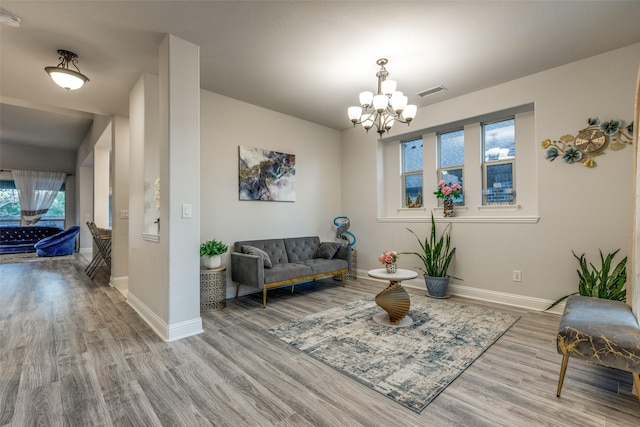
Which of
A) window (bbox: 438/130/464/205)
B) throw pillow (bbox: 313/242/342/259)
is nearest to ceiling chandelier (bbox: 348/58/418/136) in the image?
window (bbox: 438/130/464/205)

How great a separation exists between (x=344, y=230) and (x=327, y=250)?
0.78 meters

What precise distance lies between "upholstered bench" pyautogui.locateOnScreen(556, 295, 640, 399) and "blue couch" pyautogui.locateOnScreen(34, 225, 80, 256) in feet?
33.5

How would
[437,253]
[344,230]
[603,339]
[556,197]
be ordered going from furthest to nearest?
[344,230] < [437,253] < [556,197] < [603,339]

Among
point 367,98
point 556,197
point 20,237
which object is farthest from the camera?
point 20,237

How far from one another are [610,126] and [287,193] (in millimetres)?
4032

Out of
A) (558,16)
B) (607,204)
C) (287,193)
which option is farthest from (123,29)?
(607,204)

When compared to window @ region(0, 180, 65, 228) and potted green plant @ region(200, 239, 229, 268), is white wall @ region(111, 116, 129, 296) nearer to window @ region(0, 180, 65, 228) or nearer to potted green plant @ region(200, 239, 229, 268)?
potted green plant @ region(200, 239, 229, 268)

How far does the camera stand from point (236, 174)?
168 inches

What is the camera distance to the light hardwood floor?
1625mm

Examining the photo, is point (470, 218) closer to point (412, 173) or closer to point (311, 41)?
point (412, 173)

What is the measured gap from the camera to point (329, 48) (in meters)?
2.93

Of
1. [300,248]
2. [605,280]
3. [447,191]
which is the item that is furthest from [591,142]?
[300,248]

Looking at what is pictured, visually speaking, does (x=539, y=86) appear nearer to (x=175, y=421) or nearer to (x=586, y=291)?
(x=586, y=291)

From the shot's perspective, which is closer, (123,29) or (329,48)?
(123,29)
